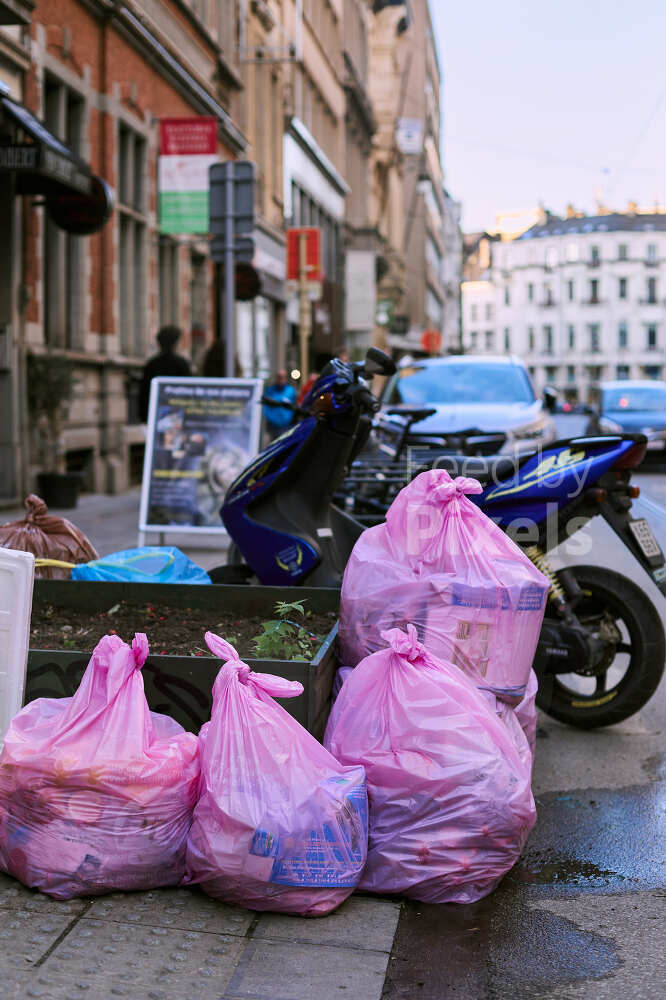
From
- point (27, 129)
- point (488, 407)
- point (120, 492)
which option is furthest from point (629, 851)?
point (120, 492)

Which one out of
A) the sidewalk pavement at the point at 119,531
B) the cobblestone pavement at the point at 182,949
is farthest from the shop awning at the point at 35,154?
the cobblestone pavement at the point at 182,949

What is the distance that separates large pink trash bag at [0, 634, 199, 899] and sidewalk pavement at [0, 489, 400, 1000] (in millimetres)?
67

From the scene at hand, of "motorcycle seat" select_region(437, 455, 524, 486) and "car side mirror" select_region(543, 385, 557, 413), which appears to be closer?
"motorcycle seat" select_region(437, 455, 524, 486)

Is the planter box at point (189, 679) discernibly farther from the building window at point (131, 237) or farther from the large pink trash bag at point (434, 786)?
the building window at point (131, 237)

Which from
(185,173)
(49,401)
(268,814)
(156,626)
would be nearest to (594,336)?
(185,173)

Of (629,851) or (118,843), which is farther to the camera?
(629,851)

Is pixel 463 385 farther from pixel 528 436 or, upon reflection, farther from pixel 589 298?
pixel 589 298

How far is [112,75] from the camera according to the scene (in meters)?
15.2

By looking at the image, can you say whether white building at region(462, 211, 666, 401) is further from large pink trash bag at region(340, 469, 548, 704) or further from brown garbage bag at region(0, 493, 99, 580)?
large pink trash bag at region(340, 469, 548, 704)

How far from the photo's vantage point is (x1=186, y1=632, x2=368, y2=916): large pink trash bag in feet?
9.26

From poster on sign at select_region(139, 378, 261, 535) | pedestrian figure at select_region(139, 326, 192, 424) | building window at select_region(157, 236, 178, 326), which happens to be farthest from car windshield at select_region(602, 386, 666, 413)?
poster on sign at select_region(139, 378, 261, 535)

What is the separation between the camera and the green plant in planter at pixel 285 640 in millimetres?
3646

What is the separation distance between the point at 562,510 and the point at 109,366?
11581mm

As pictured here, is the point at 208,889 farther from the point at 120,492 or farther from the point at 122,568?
the point at 120,492
